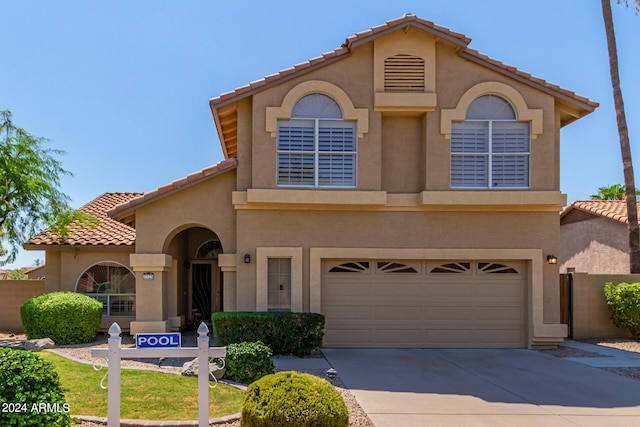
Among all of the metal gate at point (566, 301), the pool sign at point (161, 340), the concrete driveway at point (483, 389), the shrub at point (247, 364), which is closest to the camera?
the concrete driveway at point (483, 389)

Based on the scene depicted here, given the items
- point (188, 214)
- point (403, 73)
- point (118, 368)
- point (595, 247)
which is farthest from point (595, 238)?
point (118, 368)

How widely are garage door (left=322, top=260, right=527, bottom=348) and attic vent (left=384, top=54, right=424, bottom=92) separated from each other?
4.65 metres

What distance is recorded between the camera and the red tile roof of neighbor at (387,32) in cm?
1406

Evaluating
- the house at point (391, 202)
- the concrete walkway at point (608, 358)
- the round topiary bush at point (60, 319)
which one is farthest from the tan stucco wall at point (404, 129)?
the round topiary bush at point (60, 319)

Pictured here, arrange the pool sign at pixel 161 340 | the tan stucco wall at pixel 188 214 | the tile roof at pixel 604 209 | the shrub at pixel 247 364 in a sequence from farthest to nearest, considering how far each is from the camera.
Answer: the tile roof at pixel 604 209 → the tan stucco wall at pixel 188 214 → the shrub at pixel 247 364 → the pool sign at pixel 161 340

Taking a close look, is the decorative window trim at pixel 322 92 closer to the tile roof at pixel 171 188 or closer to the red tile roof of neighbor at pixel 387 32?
the red tile roof of neighbor at pixel 387 32

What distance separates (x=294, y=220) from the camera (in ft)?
46.6

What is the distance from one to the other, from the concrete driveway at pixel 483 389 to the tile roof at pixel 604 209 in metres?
10.6

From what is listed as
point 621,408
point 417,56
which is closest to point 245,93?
point 417,56

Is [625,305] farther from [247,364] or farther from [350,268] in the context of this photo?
[247,364]

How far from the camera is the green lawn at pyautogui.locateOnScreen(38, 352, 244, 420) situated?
792 centimetres

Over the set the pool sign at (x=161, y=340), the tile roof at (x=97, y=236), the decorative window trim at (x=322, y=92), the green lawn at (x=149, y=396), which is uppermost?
the decorative window trim at (x=322, y=92)

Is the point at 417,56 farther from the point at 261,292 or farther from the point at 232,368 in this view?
the point at 232,368

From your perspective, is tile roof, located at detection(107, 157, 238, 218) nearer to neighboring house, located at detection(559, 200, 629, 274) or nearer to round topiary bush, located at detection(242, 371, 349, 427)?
round topiary bush, located at detection(242, 371, 349, 427)
